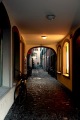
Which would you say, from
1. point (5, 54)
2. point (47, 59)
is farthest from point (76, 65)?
point (47, 59)

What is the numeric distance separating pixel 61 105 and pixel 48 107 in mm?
475

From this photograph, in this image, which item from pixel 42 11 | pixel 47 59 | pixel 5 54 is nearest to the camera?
pixel 42 11

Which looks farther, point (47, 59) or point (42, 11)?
point (47, 59)

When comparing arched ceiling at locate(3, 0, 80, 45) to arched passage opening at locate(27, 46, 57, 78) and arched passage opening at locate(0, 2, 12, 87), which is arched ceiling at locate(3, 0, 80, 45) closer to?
arched passage opening at locate(0, 2, 12, 87)

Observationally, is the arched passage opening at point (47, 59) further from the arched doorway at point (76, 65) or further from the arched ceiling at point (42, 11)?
the arched ceiling at point (42, 11)

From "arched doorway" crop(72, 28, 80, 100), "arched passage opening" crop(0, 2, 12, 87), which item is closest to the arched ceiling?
"arched passage opening" crop(0, 2, 12, 87)

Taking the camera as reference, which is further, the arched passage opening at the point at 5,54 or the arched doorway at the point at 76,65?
the arched doorway at the point at 76,65

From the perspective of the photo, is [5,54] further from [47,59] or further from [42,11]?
[47,59]

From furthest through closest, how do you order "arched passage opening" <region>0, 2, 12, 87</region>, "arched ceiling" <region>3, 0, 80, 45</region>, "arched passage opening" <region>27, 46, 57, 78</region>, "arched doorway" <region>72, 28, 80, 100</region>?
"arched passage opening" <region>27, 46, 57, 78</region> < "arched doorway" <region>72, 28, 80, 100</region> < "arched passage opening" <region>0, 2, 12, 87</region> < "arched ceiling" <region>3, 0, 80, 45</region>

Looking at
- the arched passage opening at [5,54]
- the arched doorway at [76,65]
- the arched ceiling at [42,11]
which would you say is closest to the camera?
the arched ceiling at [42,11]

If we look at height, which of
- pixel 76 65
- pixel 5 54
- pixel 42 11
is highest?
pixel 42 11

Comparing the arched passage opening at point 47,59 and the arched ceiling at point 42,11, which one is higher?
the arched ceiling at point 42,11

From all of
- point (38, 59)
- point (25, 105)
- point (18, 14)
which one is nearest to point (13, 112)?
point (25, 105)

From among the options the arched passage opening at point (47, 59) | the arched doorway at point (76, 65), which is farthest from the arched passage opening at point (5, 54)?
the arched passage opening at point (47, 59)
